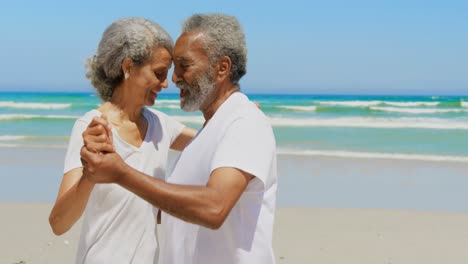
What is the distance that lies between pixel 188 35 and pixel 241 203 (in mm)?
603

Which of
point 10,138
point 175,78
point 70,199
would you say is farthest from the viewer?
point 10,138

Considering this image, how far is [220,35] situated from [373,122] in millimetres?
26505

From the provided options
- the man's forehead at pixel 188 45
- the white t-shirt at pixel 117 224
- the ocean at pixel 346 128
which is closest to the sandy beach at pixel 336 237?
the white t-shirt at pixel 117 224

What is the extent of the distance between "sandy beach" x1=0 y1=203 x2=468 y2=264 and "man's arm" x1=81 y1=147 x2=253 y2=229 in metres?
5.53

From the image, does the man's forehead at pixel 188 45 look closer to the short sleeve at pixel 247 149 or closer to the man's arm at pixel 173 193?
the short sleeve at pixel 247 149

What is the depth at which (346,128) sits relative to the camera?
83.3 feet

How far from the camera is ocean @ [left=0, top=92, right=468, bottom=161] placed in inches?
690

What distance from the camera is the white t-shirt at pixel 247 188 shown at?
85.2 inches

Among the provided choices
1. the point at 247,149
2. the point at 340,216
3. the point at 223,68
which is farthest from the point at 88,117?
the point at 340,216

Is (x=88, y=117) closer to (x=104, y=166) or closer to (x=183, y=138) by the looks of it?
(x=183, y=138)

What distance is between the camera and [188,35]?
7.88ft

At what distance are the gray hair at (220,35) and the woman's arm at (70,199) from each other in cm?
69

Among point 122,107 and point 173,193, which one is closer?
point 173,193

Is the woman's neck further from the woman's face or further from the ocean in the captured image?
the ocean
